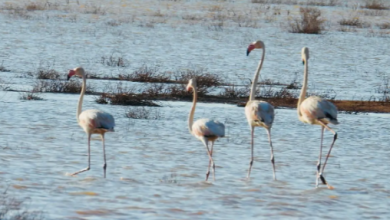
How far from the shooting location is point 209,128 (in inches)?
362

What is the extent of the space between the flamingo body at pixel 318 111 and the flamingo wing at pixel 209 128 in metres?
1.06

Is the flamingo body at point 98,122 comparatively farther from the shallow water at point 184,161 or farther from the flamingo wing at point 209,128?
the flamingo wing at point 209,128

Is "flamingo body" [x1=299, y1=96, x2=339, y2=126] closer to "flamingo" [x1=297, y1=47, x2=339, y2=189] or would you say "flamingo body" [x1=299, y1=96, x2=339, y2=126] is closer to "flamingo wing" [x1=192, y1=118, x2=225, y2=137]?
"flamingo" [x1=297, y1=47, x2=339, y2=189]

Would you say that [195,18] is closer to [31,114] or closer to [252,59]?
[252,59]

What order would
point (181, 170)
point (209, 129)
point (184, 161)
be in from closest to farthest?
point (209, 129) → point (181, 170) → point (184, 161)

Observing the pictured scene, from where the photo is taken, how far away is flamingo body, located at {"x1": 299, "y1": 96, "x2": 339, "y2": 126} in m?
9.49

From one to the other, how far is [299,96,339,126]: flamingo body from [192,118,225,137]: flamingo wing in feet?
3.49

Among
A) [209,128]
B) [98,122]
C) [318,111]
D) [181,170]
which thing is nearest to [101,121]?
[98,122]

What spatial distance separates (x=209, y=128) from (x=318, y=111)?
1.25 metres

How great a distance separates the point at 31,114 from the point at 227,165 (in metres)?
4.61

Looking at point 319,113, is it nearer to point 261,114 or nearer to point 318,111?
point 318,111

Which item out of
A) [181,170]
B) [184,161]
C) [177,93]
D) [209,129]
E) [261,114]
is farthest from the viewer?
[177,93]

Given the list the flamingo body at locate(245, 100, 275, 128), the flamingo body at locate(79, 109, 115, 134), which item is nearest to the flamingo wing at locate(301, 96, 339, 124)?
the flamingo body at locate(245, 100, 275, 128)

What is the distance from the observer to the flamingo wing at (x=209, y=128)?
9148 millimetres
